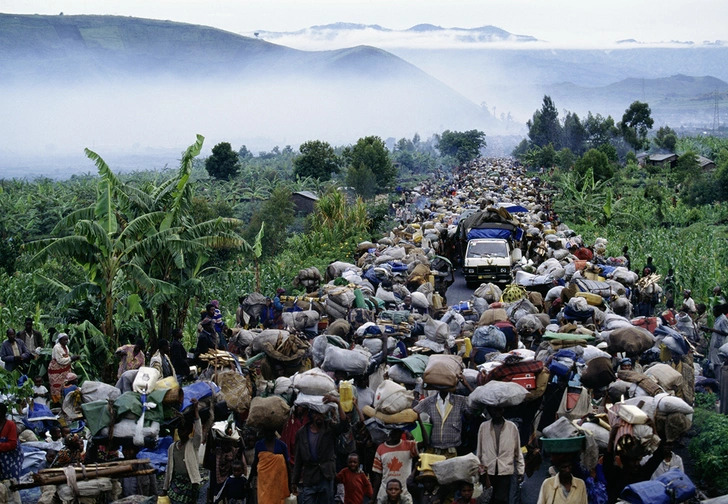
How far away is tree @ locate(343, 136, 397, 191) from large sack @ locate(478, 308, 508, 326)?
123ft

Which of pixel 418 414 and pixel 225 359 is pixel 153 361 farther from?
pixel 418 414

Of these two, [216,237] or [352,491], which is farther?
[216,237]

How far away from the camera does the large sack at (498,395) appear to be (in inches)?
274

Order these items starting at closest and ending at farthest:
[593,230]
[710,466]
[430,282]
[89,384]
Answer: [89,384] < [710,466] < [430,282] < [593,230]

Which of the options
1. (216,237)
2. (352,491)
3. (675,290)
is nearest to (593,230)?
(675,290)

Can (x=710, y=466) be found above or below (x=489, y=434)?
below

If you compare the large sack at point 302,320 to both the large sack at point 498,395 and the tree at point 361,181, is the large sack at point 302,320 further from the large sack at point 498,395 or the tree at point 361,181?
the tree at point 361,181

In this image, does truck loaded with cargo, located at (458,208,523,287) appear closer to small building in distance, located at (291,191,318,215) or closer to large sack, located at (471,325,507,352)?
large sack, located at (471,325,507,352)

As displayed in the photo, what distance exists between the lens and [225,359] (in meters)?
8.49

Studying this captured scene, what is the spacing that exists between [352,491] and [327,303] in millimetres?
6040

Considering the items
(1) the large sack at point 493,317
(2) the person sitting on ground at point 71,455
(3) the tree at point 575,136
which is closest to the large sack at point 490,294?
(1) the large sack at point 493,317

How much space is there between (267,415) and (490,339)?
4059 mm

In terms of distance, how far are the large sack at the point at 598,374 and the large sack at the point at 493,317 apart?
3017 mm

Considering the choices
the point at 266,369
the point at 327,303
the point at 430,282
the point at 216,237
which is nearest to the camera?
the point at 266,369
